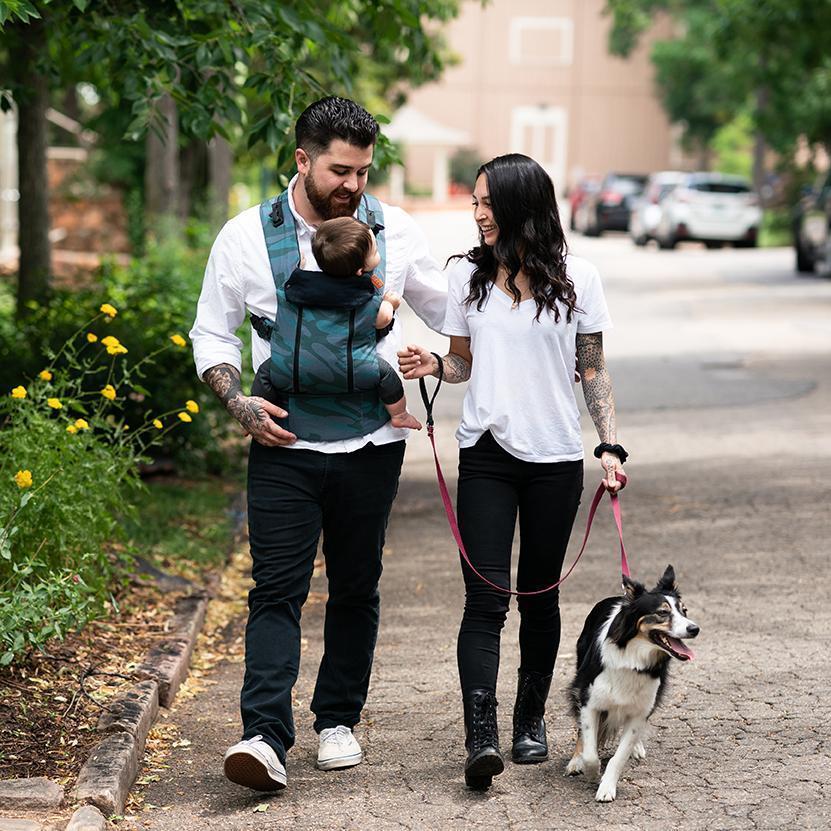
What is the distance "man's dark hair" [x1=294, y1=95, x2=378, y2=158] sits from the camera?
4.72 m

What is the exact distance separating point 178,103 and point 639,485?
14.1 ft

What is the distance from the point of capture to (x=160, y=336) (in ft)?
32.8

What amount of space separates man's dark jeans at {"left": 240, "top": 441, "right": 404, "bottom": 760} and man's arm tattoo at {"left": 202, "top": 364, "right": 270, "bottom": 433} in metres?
0.14

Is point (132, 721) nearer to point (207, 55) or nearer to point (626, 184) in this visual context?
point (207, 55)

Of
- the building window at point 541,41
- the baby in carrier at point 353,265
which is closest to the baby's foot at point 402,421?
the baby in carrier at point 353,265

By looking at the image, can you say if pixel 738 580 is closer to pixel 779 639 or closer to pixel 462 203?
pixel 779 639

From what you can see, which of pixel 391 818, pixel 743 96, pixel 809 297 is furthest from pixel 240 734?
pixel 743 96

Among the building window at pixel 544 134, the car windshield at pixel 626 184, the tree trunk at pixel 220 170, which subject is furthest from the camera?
the building window at pixel 544 134

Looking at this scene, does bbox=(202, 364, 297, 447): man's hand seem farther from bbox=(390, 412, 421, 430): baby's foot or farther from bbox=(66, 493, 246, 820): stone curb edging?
bbox=(66, 493, 246, 820): stone curb edging

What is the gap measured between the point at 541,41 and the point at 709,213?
39.4 metres

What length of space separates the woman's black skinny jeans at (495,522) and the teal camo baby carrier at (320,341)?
1.23ft

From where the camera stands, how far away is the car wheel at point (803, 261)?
28250mm

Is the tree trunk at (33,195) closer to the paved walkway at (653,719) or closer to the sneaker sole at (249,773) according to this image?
the paved walkway at (653,719)

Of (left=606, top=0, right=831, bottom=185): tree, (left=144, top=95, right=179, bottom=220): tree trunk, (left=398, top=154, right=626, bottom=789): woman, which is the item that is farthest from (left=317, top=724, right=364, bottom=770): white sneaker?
(left=606, top=0, right=831, bottom=185): tree
